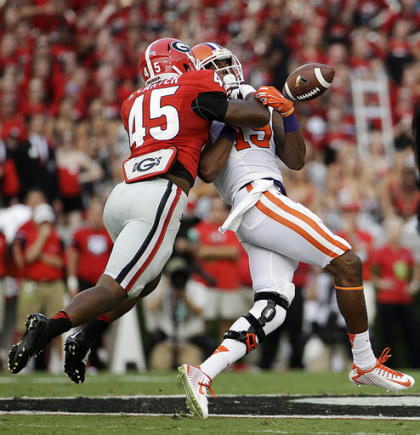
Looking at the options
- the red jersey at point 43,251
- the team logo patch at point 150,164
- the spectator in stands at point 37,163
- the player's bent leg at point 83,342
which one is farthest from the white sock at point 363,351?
the spectator in stands at point 37,163

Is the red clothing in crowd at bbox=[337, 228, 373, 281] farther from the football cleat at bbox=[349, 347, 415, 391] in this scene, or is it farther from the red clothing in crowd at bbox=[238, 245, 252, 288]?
the football cleat at bbox=[349, 347, 415, 391]

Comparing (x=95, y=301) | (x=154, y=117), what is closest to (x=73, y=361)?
(x=95, y=301)

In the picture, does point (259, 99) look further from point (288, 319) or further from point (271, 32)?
point (271, 32)

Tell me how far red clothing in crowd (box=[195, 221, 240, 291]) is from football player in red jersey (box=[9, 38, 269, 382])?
15.7 ft

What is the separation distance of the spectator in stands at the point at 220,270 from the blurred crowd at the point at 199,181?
1 centimetres

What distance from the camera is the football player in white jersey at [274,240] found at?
4617mm

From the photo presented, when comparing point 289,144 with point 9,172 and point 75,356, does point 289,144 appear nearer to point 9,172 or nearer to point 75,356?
point 75,356

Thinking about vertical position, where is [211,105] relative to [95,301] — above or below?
above

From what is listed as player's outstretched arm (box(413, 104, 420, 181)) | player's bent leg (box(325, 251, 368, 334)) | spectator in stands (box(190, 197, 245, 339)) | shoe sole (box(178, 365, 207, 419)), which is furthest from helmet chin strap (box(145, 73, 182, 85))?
spectator in stands (box(190, 197, 245, 339))

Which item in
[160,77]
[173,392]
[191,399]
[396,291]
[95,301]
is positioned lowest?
[396,291]

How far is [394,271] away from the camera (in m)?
9.67

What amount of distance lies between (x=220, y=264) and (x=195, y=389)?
552 centimetres

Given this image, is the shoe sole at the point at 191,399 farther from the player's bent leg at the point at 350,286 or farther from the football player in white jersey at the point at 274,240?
the player's bent leg at the point at 350,286

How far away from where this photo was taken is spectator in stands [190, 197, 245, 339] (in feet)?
31.6
